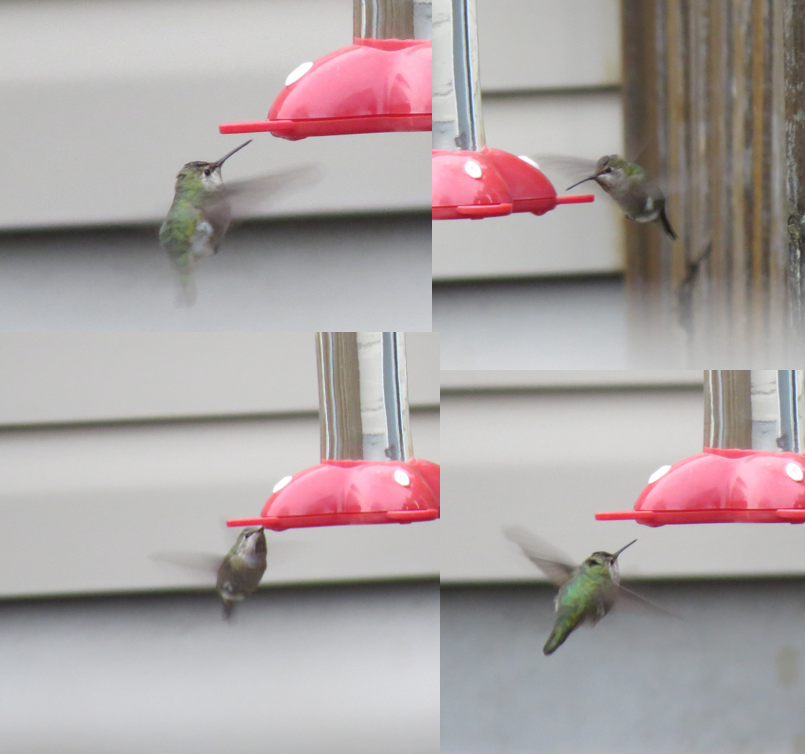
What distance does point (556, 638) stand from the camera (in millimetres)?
829

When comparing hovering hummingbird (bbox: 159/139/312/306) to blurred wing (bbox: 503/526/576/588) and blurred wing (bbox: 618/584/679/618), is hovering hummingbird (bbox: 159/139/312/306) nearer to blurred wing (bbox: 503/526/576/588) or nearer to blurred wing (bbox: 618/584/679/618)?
blurred wing (bbox: 503/526/576/588)

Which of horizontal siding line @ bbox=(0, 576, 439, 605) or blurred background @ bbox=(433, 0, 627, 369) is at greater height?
blurred background @ bbox=(433, 0, 627, 369)

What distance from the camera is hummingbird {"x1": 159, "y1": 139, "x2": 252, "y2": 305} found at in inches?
28.9

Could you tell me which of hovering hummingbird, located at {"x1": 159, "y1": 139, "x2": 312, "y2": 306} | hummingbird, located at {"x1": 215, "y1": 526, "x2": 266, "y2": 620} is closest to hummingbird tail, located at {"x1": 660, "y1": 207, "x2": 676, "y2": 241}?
hovering hummingbird, located at {"x1": 159, "y1": 139, "x2": 312, "y2": 306}

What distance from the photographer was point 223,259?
31.6 inches

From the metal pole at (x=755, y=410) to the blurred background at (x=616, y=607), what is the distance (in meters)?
0.08

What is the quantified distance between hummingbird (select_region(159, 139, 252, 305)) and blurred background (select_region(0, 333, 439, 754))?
A: 87 mm

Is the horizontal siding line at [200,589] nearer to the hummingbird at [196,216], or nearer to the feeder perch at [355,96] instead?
the hummingbird at [196,216]

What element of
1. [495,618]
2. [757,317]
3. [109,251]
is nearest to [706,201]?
[757,317]

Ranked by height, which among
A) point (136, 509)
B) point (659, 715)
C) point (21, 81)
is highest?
point (21, 81)

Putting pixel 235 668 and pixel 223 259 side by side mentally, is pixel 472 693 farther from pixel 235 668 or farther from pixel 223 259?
pixel 223 259

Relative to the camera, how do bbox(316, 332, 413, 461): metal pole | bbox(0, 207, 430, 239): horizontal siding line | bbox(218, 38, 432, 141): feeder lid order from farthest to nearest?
bbox(0, 207, 430, 239): horizontal siding line < bbox(316, 332, 413, 461): metal pole < bbox(218, 38, 432, 141): feeder lid

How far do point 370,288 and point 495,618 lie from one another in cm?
35

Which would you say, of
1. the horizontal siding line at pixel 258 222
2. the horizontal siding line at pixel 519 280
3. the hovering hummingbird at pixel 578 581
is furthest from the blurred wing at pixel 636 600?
the horizontal siding line at pixel 258 222
